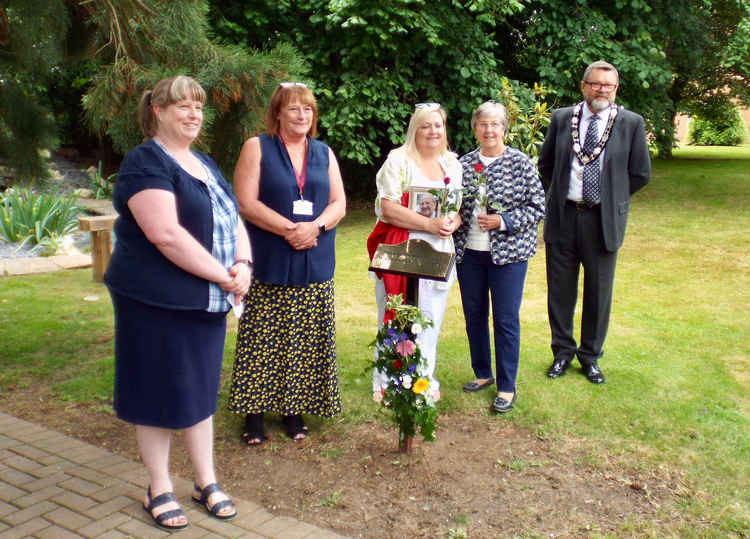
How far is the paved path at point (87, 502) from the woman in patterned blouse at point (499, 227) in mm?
1801

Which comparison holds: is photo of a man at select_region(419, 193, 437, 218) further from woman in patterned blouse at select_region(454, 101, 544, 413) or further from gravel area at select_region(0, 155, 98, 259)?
gravel area at select_region(0, 155, 98, 259)

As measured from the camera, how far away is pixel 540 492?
3275 millimetres

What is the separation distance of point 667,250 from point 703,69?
10.3 m

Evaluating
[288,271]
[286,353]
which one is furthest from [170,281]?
[286,353]

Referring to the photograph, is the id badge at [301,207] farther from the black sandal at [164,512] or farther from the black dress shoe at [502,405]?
the black dress shoe at [502,405]

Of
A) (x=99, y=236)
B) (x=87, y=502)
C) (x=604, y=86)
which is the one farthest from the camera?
(x=99, y=236)

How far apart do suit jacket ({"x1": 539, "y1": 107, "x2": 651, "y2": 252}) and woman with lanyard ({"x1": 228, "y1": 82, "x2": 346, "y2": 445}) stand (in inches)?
64.5

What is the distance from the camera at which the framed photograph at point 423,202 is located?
3967 mm

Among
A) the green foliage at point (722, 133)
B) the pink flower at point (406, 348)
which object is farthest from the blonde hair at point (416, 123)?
the green foliage at point (722, 133)

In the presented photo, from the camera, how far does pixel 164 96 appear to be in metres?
2.74

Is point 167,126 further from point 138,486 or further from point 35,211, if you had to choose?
point 35,211

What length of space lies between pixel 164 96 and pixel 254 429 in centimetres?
194

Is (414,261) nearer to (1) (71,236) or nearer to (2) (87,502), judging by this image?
(2) (87,502)

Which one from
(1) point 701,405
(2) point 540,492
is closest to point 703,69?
(1) point 701,405
